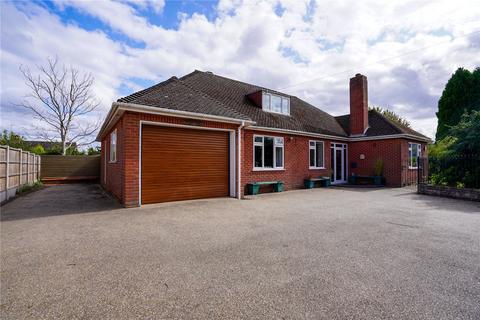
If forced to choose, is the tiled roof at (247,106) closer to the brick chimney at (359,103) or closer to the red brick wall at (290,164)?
the red brick wall at (290,164)

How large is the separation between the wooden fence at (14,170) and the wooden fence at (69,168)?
96.4 inches

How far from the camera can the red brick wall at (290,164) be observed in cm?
1083

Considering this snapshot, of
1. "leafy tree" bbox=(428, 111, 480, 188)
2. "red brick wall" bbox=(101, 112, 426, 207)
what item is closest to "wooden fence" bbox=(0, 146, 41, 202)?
"red brick wall" bbox=(101, 112, 426, 207)

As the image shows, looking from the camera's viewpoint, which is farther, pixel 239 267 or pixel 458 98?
pixel 458 98

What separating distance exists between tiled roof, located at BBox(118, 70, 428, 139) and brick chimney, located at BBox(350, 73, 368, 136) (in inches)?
26.6

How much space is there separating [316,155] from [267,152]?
13.4 ft

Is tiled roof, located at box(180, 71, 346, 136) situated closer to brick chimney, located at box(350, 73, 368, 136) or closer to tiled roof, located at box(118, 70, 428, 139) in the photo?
tiled roof, located at box(118, 70, 428, 139)

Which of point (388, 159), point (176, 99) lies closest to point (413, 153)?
point (388, 159)

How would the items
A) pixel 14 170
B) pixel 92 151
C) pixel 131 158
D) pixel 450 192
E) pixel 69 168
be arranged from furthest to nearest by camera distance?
1. pixel 92 151
2. pixel 69 168
3. pixel 14 170
4. pixel 450 192
5. pixel 131 158

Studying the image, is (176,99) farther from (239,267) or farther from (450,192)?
(450,192)

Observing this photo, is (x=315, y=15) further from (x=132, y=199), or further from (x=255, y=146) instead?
(x=132, y=199)

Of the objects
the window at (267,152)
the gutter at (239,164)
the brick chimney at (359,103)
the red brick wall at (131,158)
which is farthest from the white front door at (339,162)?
the red brick wall at (131,158)

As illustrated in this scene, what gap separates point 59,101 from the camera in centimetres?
2323

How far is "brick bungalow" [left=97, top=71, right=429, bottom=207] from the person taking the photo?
25.5ft
